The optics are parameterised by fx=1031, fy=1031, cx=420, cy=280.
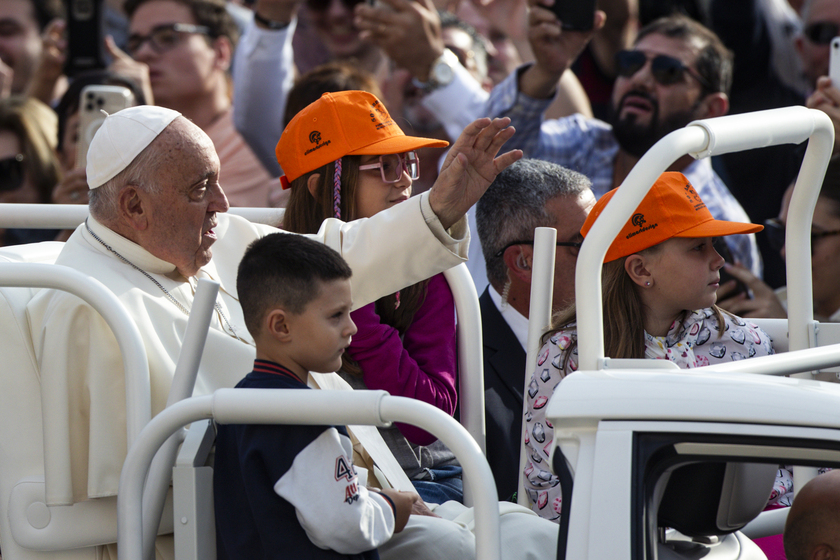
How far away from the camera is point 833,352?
200cm

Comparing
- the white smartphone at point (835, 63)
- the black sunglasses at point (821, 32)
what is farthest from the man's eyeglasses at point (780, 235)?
the black sunglasses at point (821, 32)

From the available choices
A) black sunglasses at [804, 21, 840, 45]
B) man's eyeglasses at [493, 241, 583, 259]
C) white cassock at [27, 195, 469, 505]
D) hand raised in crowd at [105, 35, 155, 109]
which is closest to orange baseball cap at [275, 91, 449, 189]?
white cassock at [27, 195, 469, 505]

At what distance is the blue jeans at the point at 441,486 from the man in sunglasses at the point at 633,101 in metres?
2.51

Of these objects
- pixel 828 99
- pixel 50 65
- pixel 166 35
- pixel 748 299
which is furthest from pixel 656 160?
pixel 50 65

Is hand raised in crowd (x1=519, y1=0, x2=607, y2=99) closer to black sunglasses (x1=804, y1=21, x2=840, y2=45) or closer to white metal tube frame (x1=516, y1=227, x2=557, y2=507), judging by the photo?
black sunglasses (x1=804, y1=21, x2=840, y2=45)

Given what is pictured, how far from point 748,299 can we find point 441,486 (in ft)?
8.04

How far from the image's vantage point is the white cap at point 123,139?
257 cm

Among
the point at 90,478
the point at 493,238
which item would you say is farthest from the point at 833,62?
the point at 90,478

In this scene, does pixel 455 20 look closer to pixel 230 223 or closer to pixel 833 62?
pixel 833 62

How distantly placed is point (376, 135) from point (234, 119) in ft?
10.8

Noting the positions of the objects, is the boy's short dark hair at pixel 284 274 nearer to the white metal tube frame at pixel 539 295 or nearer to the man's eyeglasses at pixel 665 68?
the white metal tube frame at pixel 539 295

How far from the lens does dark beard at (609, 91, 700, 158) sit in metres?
5.18

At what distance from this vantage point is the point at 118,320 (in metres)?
2.13

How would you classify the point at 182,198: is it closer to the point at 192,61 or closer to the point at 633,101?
the point at 633,101
